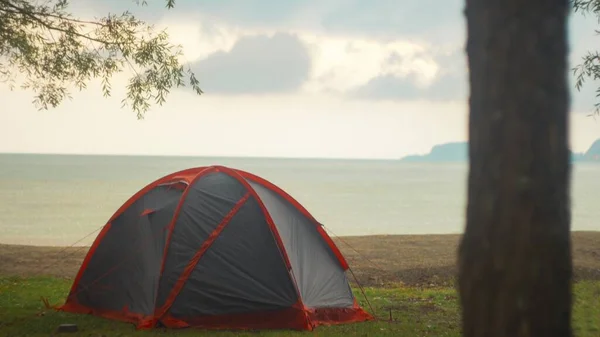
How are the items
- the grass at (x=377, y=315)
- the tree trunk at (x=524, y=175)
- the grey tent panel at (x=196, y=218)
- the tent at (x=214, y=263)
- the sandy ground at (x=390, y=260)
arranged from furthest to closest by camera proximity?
the sandy ground at (x=390, y=260)
the grey tent panel at (x=196, y=218)
the tent at (x=214, y=263)
the grass at (x=377, y=315)
the tree trunk at (x=524, y=175)

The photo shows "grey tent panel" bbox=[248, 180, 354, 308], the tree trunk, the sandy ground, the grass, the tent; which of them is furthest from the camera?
the sandy ground

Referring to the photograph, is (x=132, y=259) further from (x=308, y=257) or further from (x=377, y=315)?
(x=377, y=315)

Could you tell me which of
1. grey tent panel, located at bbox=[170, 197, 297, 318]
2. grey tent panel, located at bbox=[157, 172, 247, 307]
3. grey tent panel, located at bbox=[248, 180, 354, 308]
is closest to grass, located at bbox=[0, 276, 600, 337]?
grey tent panel, located at bbox=[170, 197, 297, 318]

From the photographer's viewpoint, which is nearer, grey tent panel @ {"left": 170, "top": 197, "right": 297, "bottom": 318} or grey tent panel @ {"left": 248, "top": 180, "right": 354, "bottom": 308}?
grey tent panel @ {"left": 170, "top": 197, "right": 297, "bottom": 318}

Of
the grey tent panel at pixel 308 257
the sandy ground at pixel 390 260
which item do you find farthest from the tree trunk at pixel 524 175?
the sandy ground at pixel 390 260

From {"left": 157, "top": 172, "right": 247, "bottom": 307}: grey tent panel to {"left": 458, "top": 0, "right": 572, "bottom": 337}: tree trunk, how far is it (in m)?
7.29

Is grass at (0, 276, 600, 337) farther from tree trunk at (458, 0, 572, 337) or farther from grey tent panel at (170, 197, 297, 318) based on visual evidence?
tree trunk at (458, 0, 572, 337)

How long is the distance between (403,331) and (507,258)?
6.85m

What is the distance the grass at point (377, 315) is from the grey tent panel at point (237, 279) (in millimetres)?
494

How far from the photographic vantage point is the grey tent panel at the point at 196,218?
38.2ft

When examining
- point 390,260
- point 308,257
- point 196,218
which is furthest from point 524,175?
point 390,260

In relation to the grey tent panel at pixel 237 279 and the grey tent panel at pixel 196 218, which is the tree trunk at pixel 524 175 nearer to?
the grey tent panel at pixel 237 279

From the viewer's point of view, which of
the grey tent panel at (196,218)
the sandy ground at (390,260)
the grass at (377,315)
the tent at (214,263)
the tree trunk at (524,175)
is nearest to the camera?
the tree trunk at (524,175)

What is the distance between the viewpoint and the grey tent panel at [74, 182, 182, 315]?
11.9m
